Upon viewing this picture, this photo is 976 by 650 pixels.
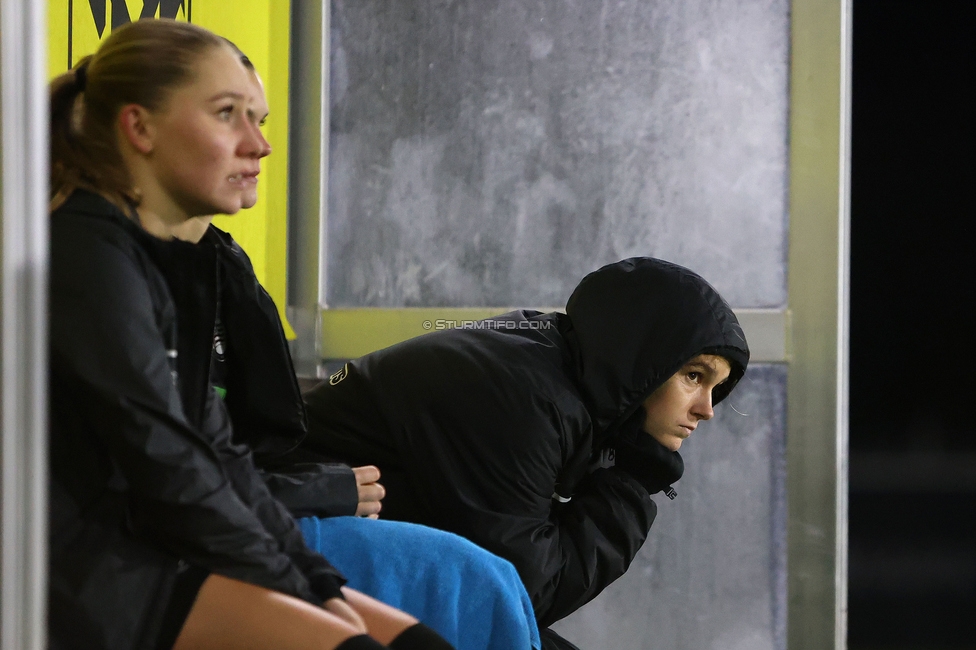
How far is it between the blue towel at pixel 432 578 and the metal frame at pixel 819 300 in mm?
1357

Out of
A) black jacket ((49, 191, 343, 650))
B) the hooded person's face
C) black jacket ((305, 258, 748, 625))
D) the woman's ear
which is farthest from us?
the hooded person's face

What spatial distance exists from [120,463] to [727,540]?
5.85ft

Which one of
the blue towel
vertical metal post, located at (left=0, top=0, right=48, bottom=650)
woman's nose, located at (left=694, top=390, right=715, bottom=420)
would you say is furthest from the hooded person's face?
vertical metal post, located at (left=0, top=0, right=48, bottom=650)

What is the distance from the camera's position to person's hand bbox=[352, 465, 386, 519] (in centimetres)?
113

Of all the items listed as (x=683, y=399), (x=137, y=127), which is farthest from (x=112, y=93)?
(x=683, y=399)

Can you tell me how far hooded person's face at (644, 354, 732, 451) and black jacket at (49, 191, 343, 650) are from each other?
31.7 inches

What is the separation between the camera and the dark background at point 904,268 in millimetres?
2312

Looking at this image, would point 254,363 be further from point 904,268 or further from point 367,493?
point 904,268

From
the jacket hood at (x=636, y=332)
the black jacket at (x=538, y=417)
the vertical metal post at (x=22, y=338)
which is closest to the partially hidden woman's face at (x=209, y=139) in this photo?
the vertical metal post at (x=22, y=338)

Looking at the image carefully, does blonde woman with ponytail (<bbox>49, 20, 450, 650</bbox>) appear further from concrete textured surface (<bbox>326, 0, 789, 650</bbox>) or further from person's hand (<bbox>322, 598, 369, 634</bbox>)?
concrete textured surface (<bbox>326, 0, 789, 650</bbox>)

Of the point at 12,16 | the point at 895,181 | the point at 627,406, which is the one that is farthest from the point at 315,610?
the point at 895,181

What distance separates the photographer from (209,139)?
878 millimetres

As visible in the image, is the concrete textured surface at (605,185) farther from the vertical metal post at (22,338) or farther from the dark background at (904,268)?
the vertical metal post at (22,338)

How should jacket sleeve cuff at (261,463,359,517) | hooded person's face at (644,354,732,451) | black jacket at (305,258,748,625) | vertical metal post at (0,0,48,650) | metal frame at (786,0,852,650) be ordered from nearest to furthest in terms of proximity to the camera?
vertical metal post at (0,0,48,650) → jacket sleeve cuff at (261,463,359,517) → black jacket at (305,258,748,625) → hooded person's face at (644,354,732,451) → metal frame at (786,0,852,650)
